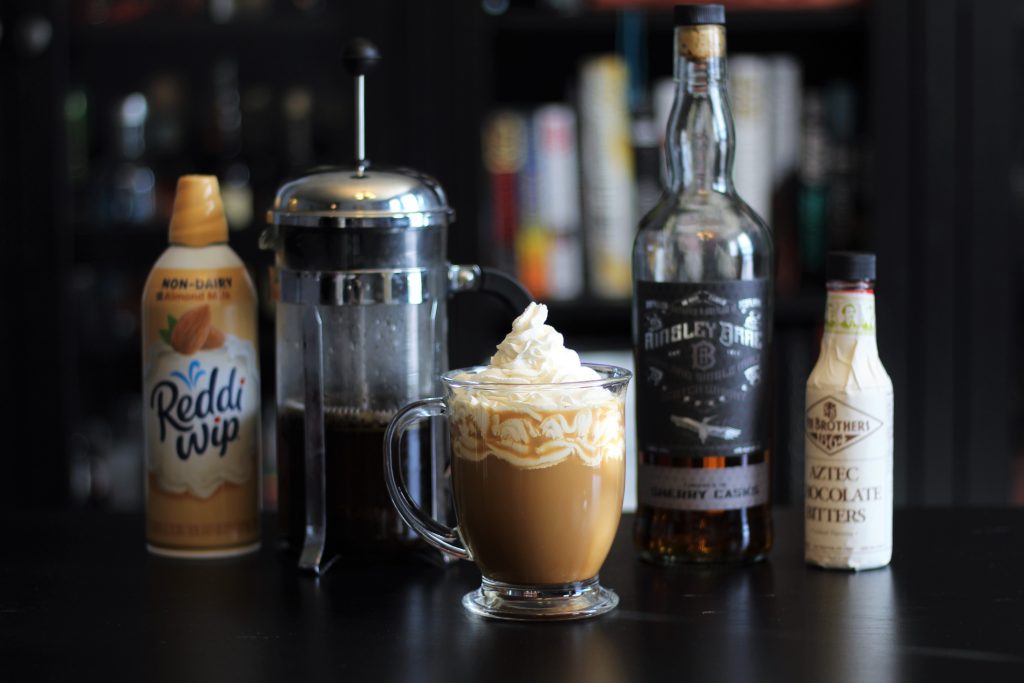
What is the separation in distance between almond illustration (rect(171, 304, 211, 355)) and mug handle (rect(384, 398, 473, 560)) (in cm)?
19

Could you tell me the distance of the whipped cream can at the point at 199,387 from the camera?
1.02 meters

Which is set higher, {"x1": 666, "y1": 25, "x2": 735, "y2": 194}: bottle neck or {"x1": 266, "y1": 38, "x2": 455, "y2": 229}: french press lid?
→ {"x1": 666, "y1": 25, "x2": 735, "y2": 194}: bottle neck

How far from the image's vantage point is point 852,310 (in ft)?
3.14

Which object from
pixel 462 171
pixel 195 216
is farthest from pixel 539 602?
pixel 462 171

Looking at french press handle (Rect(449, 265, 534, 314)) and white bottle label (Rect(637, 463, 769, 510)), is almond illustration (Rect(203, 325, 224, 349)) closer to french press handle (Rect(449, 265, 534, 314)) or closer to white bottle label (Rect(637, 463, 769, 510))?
french press handle (Rect(449, 265, 534, 314))

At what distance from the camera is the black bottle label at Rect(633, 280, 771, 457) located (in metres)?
0.97

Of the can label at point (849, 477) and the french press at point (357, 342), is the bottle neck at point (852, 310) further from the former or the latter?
the french press at point (357, 342)

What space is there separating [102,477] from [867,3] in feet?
4.67

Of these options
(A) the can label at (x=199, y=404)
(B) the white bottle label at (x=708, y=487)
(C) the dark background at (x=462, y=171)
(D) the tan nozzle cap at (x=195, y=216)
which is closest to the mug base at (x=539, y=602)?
(B) the white bottle label at (x=708, y=487)

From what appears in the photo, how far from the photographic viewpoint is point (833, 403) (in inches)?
37.4

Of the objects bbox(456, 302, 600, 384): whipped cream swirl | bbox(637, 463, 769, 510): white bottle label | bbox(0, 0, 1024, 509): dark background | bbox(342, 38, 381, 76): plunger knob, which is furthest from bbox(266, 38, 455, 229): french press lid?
bbox(0, 0, 1024, 509): dark background

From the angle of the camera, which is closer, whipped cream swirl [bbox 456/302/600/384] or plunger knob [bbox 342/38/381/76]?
whipped cream swirl [bbox 456/302/600/384]

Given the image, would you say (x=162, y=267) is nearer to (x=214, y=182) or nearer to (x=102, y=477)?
(x=214, y=182)

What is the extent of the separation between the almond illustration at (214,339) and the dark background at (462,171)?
3.49 feet
